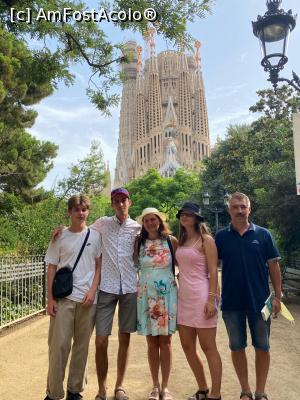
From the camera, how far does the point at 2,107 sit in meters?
9.52

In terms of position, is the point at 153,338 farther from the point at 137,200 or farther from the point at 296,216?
the point at 137,200

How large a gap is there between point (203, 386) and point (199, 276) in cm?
88

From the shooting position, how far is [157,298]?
329cm

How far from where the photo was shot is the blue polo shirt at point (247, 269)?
10.3 feet

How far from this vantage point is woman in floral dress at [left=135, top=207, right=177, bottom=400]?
3273 mm

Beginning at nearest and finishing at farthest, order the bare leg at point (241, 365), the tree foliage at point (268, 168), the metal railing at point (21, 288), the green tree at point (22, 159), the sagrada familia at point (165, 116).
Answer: the bare leg at point (241, 365)
the metal railing at point (21, 288)
the tree foliage at point (268, 168)
the green tree at point (22, 159)
the sagrada familia at point (165, 116)

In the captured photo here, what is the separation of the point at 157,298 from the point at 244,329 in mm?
732

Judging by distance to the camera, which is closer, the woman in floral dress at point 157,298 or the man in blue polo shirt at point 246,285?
the man in blue polo shirt at point 246,285

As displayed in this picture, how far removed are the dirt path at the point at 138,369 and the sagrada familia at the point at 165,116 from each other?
62.9 m

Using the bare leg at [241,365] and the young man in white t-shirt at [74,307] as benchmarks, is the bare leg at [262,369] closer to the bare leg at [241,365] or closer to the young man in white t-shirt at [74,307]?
the bare leg at [241,365]

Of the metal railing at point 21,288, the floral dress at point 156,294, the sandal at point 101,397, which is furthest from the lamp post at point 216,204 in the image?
the sandal at point 101,397

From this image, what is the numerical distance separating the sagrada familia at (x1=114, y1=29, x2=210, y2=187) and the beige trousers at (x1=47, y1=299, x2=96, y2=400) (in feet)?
214

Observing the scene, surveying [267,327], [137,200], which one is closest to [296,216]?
[267,327]

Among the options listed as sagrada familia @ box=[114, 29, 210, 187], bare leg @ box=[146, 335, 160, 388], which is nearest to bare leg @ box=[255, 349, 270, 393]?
bare leg @ box=[146, 335, 160, 388]
